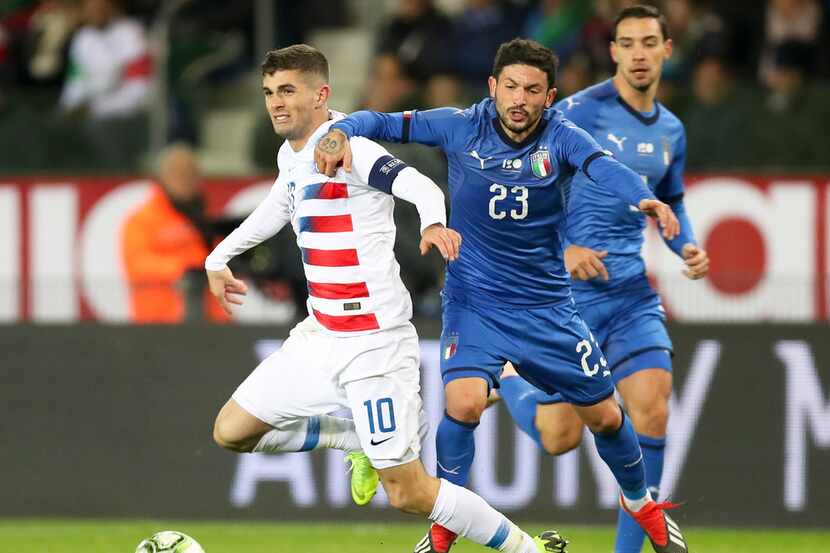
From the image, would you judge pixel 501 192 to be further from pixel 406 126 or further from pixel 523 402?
pixel 523 402

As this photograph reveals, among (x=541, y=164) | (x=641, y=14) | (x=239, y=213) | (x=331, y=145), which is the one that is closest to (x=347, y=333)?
(x=331, y=145)

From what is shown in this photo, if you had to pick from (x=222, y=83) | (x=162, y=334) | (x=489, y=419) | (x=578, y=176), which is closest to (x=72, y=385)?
(x=162, y=334)

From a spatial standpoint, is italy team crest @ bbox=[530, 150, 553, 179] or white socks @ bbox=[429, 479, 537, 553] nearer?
white socks @ bbox=[429, 479, 537, 553]

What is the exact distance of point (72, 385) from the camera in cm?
1074

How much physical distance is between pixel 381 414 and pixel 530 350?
770 millimetres

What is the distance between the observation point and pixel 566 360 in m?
7.85

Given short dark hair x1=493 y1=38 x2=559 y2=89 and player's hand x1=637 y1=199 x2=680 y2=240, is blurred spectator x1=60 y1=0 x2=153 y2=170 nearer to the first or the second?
short dark hair x1=493 y1=38 x2=559 y2=89

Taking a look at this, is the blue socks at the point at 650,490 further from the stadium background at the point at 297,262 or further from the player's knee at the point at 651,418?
the stadium background at the point at 297,262

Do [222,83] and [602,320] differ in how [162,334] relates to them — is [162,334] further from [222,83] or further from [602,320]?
[222,83]

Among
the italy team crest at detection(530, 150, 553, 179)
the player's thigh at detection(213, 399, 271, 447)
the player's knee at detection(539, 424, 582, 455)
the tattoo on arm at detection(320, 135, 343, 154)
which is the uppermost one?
the tattoo on arm at detection(320, 135, 343, 154)

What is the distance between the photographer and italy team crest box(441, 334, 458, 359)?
25.9ft

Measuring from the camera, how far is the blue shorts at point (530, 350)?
7.84 meters

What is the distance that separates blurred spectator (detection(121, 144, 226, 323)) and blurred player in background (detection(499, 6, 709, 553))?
285 centimetres

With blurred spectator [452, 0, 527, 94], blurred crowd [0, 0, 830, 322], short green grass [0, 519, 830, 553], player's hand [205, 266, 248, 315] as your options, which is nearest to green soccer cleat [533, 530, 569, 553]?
short green grass [0, 519, 830, 553]
